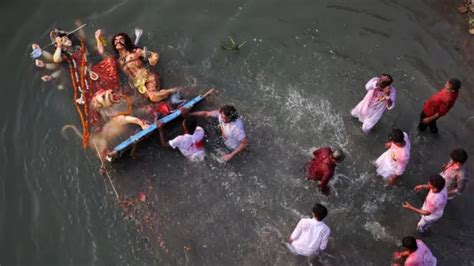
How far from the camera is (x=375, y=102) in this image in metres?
9.62

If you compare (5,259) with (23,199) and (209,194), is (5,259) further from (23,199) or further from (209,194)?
(209,194)

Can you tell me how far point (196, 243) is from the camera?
9500 mm

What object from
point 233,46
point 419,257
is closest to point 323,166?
point 419,257

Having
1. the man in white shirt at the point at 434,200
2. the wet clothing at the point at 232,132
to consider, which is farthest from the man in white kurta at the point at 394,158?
the wet clothing at the point at 232,132

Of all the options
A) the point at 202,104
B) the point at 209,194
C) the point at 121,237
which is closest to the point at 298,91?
the point at 202,104

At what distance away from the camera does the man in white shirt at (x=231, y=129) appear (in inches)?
359

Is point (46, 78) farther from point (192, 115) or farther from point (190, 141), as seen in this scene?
point (190, 141)

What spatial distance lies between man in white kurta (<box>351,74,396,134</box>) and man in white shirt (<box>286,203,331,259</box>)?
8.49ft

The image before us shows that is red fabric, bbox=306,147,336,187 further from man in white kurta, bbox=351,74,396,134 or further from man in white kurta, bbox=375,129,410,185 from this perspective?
man in white kurta, bbox=351,74,396,134

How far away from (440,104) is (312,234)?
3.34 metres

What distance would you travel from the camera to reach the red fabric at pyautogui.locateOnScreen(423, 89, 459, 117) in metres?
9.09

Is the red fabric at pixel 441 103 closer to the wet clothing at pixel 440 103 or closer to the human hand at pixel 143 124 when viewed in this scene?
the wet clothing at pixel 440 103

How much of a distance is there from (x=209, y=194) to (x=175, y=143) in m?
1.20

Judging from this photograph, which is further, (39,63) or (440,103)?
(39,63)
